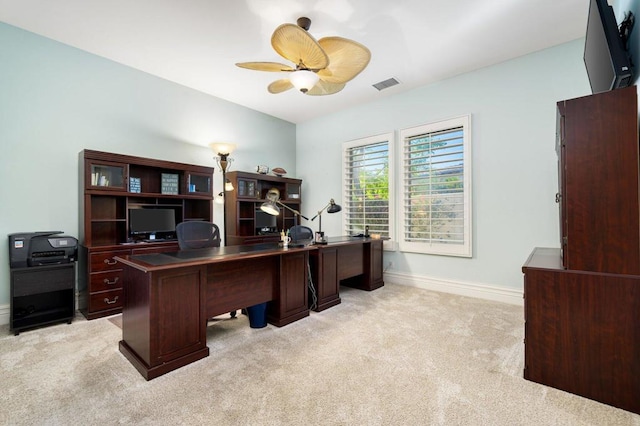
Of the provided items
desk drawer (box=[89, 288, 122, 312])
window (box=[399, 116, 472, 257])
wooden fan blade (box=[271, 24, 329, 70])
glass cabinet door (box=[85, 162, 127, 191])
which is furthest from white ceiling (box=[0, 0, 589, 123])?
desk drawer (box=[89, 288, 122, 312])

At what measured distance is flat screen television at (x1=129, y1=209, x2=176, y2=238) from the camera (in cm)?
371

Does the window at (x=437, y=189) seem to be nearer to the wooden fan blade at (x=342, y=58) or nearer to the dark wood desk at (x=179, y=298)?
the wooden fan blade at (x=342, y=58)

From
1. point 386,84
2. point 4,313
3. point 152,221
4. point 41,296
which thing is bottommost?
point 4,313

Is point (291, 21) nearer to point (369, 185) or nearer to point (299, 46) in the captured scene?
point (299, 46)

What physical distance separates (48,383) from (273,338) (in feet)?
5.07

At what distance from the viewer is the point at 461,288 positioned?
4.04 metres

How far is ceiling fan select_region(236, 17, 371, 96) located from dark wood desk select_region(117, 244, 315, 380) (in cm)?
168

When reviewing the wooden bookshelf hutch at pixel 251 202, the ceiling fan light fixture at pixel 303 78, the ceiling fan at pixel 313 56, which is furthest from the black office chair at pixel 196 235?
the ceiling fan light fixture at pixel 303 78

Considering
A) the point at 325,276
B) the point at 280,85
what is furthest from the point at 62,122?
the point at 325,276

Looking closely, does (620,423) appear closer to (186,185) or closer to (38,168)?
(186,185)

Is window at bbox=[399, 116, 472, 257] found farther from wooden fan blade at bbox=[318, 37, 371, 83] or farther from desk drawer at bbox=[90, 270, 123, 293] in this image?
desk drawer at bbox=[90, 270, 123, 293]

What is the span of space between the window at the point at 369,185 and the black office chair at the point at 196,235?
8.65 feet

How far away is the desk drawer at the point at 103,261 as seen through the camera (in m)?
3.17

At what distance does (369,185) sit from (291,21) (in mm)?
2812
